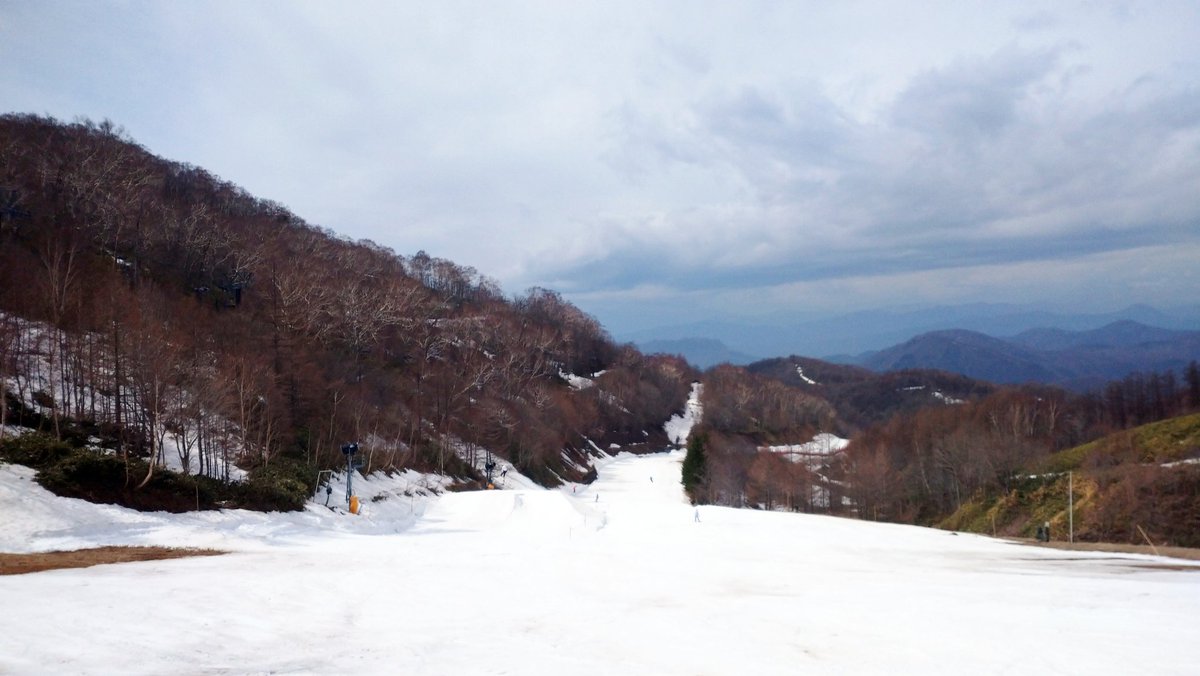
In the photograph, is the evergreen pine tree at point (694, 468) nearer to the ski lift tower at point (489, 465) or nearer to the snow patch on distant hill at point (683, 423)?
the ski lift tower at point (489, 465)

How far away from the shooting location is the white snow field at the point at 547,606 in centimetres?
1213

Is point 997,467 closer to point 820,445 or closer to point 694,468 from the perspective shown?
point 694,468

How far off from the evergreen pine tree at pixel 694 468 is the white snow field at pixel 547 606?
47.9m

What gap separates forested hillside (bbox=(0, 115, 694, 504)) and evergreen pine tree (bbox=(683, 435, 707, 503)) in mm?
15532

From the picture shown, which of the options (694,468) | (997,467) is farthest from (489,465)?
(997,467)

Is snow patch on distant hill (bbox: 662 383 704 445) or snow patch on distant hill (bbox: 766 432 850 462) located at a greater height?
snow patch on distant hill (bbox: 662 383 704 445)

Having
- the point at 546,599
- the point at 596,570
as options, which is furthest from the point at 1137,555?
the point at 546,599

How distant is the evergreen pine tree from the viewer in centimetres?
7962

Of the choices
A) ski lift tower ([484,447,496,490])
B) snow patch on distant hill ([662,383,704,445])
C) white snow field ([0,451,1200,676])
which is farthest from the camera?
snow patch on distant hill ([662,383,704,445])

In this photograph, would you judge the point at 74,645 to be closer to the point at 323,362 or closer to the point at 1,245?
the point at 323,362

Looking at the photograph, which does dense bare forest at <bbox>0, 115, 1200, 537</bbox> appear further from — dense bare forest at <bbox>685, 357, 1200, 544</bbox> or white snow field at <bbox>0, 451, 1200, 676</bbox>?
white snow field at <bbox>0, 451, 1200, 676</bbox>

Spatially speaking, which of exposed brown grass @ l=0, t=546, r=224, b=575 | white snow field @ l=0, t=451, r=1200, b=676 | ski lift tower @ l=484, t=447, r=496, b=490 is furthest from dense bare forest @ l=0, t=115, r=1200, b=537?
white snow field @ l=0, t=451, r=1200, b=676

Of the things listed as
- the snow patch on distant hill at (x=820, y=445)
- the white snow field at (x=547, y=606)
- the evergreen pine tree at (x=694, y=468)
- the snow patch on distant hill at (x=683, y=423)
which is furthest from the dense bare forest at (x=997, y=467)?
the snow patch on distant hill at (x=683, y=423)

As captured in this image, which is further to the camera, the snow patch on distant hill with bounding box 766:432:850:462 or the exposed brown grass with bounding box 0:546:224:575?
the snow patch on distant hill with bounding box 766:432:850:462
